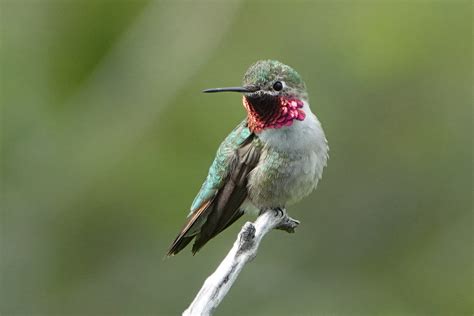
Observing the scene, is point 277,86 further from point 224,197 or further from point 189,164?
point 189,164

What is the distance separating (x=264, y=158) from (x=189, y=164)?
3.56m

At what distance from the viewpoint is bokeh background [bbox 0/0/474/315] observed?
11.6m

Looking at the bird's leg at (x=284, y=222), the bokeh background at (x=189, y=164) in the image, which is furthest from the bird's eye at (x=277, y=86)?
the bokeh background at (x=189, y=164)

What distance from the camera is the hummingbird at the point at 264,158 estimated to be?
7.54 meters

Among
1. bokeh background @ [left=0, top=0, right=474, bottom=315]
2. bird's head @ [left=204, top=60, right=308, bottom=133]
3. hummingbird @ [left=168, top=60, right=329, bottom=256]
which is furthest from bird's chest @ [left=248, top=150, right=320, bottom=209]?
bokeh background @ [left=0, top=0, right=474, bottom=315]

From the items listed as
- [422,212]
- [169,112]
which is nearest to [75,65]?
[169,112]

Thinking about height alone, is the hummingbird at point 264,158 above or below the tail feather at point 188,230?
above

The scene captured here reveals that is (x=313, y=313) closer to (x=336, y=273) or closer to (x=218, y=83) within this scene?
(x=336, y=273)

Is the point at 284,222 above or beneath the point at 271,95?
beneath

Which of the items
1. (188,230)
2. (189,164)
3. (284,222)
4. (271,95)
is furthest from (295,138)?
(189,164)

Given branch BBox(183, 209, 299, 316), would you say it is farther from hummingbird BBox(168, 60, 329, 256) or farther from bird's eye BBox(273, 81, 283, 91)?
bird's eye BBox(273, 81, 283, 91)

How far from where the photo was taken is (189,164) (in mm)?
11117

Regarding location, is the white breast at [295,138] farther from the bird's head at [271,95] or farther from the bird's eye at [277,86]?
the bird's eye at [277,86]

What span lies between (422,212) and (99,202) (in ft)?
12.5
